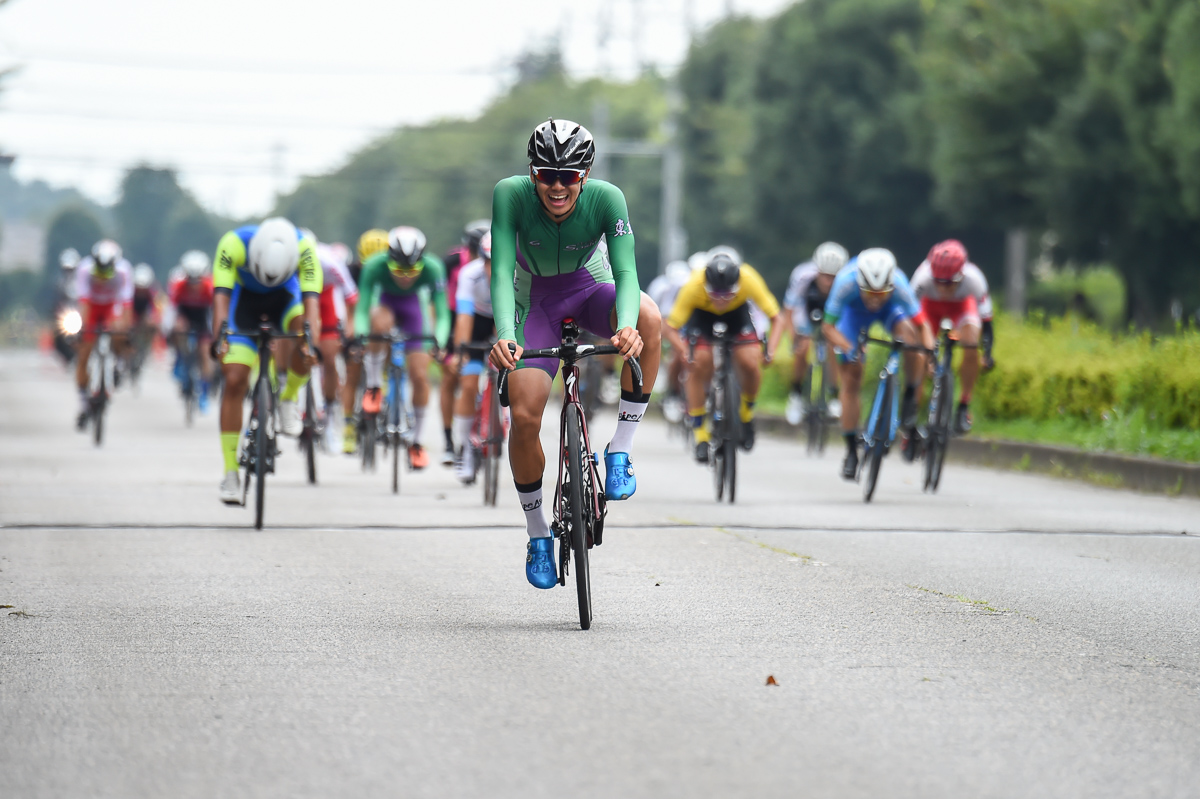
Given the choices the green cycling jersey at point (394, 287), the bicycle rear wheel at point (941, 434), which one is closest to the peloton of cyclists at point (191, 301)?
the green cycling jersey at point (394, 287)

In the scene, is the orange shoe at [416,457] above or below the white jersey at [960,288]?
below

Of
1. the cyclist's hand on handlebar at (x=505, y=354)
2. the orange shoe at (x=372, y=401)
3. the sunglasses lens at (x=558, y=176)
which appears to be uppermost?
the sunglasses lens at (x=558, y=176)

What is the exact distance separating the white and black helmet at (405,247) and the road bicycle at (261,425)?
319cm

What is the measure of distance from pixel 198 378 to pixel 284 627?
20.1m

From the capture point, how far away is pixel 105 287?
20.7 m

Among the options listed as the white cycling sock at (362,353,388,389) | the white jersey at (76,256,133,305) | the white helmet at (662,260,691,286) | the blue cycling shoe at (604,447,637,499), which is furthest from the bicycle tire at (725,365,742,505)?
the white jersey at (76,256,133,305)

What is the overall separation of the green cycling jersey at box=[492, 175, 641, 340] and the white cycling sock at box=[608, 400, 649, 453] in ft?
1.78

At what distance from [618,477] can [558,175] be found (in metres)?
1.23

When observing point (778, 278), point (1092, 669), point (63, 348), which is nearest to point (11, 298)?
point (778, 278)

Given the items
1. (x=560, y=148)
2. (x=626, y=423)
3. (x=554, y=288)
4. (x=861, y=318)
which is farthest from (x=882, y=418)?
(x=560, y=148)

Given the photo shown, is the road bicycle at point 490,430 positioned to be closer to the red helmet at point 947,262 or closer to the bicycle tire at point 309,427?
the bicycle tire at point 309,427

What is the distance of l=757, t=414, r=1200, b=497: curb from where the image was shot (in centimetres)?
1472

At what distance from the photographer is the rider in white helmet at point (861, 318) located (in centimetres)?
1380

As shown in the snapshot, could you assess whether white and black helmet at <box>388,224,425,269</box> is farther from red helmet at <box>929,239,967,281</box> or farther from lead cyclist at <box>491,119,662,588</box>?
lead cyclist at <box>491,119,662,588</box>
